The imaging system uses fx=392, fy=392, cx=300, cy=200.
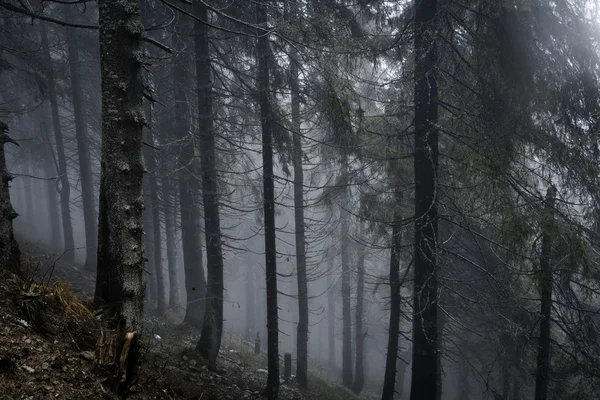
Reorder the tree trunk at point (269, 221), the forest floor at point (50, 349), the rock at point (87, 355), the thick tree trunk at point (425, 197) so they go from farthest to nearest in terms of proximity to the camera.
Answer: the tree trunk at point (269, 221), the thick tree trunk at point (425, 197), the rock at point (87, 355), the forest floor at point (50, 349)

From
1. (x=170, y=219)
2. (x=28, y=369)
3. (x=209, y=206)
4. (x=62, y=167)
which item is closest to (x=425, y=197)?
(x=209, y=206)

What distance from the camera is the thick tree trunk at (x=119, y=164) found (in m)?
4.25

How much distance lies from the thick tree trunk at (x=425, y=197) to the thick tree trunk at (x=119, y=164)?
A: 4.97 meters

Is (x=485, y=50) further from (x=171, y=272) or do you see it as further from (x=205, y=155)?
(x=171, y=272)

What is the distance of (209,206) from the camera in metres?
9.74

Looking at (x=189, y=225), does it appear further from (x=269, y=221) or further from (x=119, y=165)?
(x=119, y=165)

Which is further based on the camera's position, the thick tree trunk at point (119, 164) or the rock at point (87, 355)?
the thick tree trunk at point (119, 164)

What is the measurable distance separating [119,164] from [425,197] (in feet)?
17.8

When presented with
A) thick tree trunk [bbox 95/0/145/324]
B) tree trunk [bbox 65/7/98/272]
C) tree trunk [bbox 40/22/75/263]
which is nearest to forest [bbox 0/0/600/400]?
thick tree trunk [bbox 95/0/145/324]

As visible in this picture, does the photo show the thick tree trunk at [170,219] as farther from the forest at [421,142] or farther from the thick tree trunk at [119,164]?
Result: the thick tree trunk at [119,164]

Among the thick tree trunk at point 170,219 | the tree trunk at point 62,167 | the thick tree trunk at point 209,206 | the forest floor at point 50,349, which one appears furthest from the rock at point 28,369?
the tree trunk at point 62,167

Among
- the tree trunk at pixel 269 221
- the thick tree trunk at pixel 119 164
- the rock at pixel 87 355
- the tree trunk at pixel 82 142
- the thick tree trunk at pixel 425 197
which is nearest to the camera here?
the rock at pixel 87 355

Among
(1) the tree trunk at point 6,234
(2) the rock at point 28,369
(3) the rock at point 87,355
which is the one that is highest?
(1) the tree trunk at point 6,234

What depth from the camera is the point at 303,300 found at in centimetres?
1439
